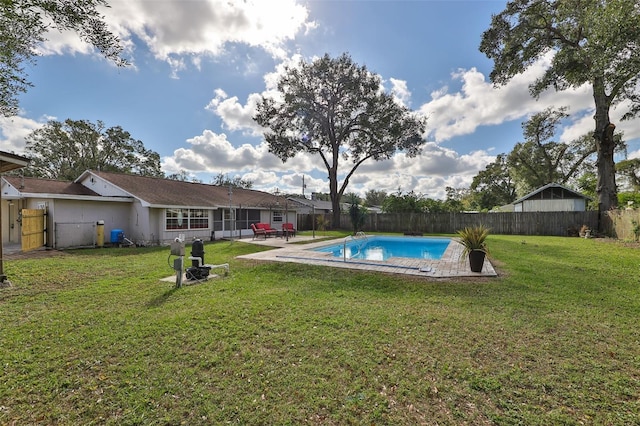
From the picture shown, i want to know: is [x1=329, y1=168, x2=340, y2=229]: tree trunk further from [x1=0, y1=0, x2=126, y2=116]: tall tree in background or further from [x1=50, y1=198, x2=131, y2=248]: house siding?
[x1=0, y1=0, x2=126, y2=116]: tall tree in background

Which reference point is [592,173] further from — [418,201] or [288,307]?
[288,307]

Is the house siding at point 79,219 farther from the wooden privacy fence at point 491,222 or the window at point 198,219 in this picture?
the wooden privacy fence at point 491,222

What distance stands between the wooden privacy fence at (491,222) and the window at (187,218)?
43.2 ft

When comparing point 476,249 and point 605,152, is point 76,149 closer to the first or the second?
point 476,249

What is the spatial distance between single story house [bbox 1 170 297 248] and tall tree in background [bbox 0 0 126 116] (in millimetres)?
6826

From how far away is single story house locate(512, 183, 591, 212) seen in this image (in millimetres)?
21147

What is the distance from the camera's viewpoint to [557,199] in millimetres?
21641

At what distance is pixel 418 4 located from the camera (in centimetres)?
1034

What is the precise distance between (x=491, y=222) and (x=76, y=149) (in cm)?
3691

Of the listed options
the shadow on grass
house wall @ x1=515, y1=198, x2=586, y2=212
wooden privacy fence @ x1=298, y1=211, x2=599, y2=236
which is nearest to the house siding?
the shadow on grass

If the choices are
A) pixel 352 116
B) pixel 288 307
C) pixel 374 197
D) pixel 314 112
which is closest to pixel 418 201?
pixel 352 116

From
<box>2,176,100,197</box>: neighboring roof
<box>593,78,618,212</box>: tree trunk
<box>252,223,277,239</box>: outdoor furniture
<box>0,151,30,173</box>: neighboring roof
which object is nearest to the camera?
<box>0,151,30,173</box>: neighboring roof

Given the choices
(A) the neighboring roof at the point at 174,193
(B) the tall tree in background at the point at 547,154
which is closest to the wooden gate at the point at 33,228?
(A) the neighboring roof at the point at 174,193

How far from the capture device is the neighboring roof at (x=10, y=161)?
5750 mm
